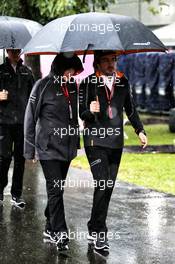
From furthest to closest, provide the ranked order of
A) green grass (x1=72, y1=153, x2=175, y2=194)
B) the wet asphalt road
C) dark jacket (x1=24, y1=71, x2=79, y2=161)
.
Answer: green grass (x1=72, y1=153, x2=175, y2=194), dark jacket (x1=24, y1=71, x2=79, y2=161), the wet asphalt road

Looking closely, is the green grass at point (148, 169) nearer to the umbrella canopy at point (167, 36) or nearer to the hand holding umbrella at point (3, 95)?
the hand holding umbrella at point (3, 95)

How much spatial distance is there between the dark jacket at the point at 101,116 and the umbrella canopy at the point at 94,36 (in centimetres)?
34

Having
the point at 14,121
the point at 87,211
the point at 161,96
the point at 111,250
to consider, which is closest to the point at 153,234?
the point at 111,250

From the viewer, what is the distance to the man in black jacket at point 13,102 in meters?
8.47

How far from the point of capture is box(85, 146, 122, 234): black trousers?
654cm

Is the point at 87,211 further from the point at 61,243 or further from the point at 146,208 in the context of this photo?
the point at 61,243

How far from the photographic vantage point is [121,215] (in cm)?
822

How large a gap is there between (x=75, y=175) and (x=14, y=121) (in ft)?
9.94

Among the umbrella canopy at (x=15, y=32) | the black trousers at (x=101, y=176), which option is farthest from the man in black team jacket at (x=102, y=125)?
the umbrella canopy at (x=15, y=32)

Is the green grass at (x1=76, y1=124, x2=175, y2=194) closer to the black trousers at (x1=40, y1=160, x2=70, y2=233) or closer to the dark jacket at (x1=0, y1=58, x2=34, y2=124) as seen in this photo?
the dark jacket at (x1=0, y1=58, x2=34, y2=124)

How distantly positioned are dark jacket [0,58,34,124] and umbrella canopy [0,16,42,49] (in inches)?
8.6

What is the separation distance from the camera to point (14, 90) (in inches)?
336

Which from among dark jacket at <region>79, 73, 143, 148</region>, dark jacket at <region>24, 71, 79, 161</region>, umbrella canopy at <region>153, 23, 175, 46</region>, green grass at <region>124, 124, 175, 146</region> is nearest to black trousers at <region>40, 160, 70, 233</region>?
dark jacket at <region>24, 71, 79, 161</region>

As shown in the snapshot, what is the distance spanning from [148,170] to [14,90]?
13.2 feet
